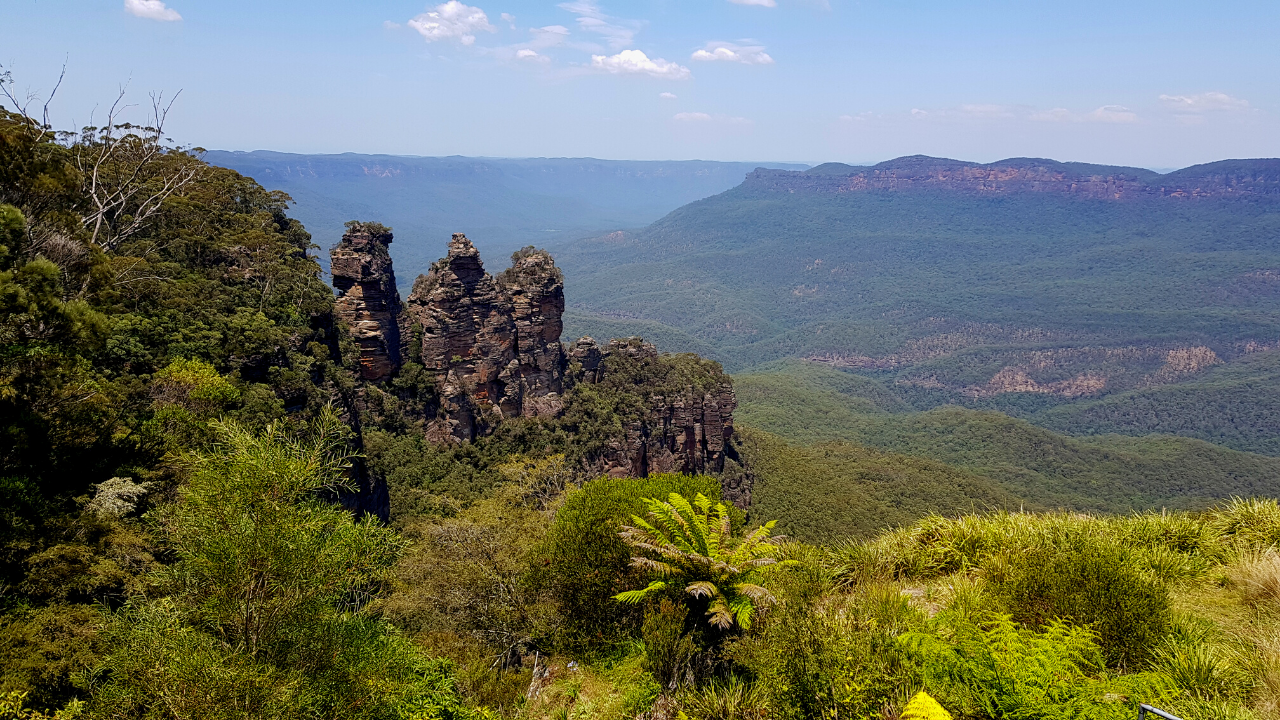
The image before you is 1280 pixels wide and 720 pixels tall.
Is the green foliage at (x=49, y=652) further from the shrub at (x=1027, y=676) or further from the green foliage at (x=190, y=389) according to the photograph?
the shrub at (x=1027, y=676)

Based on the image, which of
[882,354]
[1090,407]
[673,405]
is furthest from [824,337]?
[673,405]

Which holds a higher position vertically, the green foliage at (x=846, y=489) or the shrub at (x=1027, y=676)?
the shrub at (x=1027, y=676)

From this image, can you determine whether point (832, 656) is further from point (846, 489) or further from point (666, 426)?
point (846, 489)

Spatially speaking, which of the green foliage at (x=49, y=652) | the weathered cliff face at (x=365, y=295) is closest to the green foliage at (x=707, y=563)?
the green foliage at (x=49, y=652)

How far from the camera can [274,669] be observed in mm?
8141

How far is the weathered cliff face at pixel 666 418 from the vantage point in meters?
42.2

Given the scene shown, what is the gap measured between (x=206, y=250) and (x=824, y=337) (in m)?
181

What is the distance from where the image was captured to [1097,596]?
8.23 metres

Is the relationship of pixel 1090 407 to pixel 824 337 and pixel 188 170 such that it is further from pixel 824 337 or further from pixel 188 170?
pixel 188 170

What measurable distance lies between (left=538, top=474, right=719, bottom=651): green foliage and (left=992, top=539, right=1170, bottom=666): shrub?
23.0 feet

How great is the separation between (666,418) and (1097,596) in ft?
121

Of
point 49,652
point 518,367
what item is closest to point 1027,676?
point 49,652

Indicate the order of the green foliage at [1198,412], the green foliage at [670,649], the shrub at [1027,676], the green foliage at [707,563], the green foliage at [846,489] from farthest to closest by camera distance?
the green foliage at [1198,412] → the green foliage at [846,489] → the green foliage at [707,563] → the green foliage at [670,649] → the shrub at [1027,676]

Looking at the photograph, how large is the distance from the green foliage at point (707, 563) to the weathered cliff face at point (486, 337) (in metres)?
28.4
